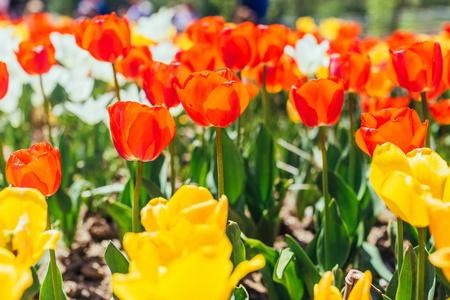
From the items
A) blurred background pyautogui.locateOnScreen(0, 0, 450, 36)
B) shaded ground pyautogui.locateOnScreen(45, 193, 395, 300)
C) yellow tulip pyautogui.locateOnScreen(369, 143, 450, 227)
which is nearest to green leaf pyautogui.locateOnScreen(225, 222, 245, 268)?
yellow tulip pyautogui.locateOnScreen(369, 143, 450, 227)

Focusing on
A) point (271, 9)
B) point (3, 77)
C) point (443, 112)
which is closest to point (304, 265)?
point (3, 77)

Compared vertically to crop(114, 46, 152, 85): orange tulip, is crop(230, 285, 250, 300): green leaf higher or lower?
lower

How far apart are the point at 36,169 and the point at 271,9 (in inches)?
672

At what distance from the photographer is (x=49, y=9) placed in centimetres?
2117

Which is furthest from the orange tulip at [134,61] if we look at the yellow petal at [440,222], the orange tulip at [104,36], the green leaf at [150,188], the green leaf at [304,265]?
the yellow petal at [440,222]

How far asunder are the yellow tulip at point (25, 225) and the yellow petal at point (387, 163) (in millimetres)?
533

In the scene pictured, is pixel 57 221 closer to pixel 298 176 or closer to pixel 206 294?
pixel 298 176

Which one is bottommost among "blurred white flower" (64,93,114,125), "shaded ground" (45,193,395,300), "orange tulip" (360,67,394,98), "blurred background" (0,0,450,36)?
"blurred background" (0,0,450,36)

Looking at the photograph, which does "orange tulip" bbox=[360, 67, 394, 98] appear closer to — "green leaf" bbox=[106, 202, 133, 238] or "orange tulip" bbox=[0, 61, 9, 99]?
"green leaf" bbox=[106, 202, 133, 238]

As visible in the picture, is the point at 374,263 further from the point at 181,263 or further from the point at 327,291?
the point at 181,263

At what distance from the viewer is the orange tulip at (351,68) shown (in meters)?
1.73

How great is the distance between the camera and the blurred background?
23.8 feet

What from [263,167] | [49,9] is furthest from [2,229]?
[49,9]

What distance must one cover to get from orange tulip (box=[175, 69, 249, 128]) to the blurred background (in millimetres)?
4192
